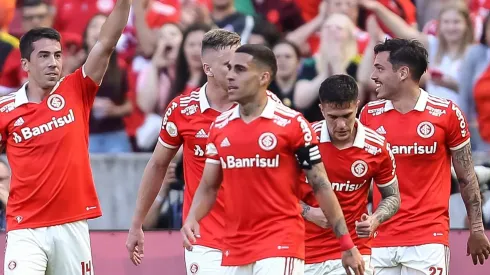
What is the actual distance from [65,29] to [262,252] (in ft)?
19.7

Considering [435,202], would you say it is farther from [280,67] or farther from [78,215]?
[280,67]

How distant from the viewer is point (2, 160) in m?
10.9

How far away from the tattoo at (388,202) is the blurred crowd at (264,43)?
335 cm

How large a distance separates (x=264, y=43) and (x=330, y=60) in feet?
2.27

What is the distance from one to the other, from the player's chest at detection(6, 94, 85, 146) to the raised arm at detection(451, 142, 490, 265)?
2.82 metres

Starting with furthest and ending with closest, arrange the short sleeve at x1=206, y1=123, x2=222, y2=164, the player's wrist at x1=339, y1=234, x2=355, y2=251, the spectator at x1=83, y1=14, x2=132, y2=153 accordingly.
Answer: the spectator at x1=83, y1=14, x2=132, y2=153, the short sleeve at x1=206, y1=123, x2=222, y2=164, the player's wrist at x1=339, y1=234, x2=355, y2=251

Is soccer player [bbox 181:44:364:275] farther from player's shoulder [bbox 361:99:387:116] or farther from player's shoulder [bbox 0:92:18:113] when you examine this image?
player's shoulder [bbox 0:92:18:113]

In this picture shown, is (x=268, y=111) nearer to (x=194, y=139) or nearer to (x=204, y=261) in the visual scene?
(x=194, y=139)

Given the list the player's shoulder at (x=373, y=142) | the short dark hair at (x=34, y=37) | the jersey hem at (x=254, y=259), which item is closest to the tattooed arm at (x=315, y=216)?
the player's shoulder at (x=373, y=142)

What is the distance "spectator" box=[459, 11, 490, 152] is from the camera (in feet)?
35.3

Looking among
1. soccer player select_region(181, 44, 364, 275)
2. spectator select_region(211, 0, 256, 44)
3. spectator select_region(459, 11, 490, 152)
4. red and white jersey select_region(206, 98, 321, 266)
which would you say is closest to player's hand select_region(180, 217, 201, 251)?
soccer player select_region(181, 44, 364, 275)

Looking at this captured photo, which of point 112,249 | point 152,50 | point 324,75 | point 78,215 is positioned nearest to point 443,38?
point 324,75

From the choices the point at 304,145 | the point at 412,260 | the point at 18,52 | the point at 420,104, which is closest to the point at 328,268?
the point at 412,260

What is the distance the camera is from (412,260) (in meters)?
8.23
